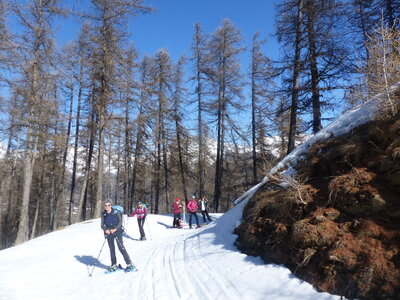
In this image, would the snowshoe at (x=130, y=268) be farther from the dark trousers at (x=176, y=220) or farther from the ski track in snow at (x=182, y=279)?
the dark trousers at (x=176, y=220)

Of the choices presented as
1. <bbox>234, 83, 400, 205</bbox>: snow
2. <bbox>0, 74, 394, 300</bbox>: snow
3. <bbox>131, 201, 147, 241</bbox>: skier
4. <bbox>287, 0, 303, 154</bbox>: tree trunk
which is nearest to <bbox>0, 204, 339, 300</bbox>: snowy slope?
<bbox>0, 74, 394, 300</bbox>: snow

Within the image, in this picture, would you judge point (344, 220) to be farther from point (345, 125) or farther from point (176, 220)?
point (176, 220)

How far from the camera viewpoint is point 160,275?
6234 mm

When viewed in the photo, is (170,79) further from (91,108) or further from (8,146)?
(8,146)

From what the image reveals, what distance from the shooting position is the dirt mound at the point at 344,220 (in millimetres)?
3875

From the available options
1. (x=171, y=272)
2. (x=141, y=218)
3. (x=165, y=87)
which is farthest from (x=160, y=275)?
(x=165, y=87)

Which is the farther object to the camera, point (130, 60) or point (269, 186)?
point (130, 60)

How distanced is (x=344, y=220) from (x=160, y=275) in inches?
160

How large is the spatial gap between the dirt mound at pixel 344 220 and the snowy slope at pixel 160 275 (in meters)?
0.37

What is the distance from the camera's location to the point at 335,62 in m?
12.1

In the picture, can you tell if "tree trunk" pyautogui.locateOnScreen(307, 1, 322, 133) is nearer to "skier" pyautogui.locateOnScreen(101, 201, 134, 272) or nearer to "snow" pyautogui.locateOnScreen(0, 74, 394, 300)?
"snow" pyautogui.locateOnScreen(0, 74, 394, 300)

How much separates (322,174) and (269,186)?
1689mm

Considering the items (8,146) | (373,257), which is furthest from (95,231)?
→ (8,146)

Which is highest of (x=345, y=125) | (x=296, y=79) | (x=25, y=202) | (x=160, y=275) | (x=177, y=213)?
(x=296, y=79)
